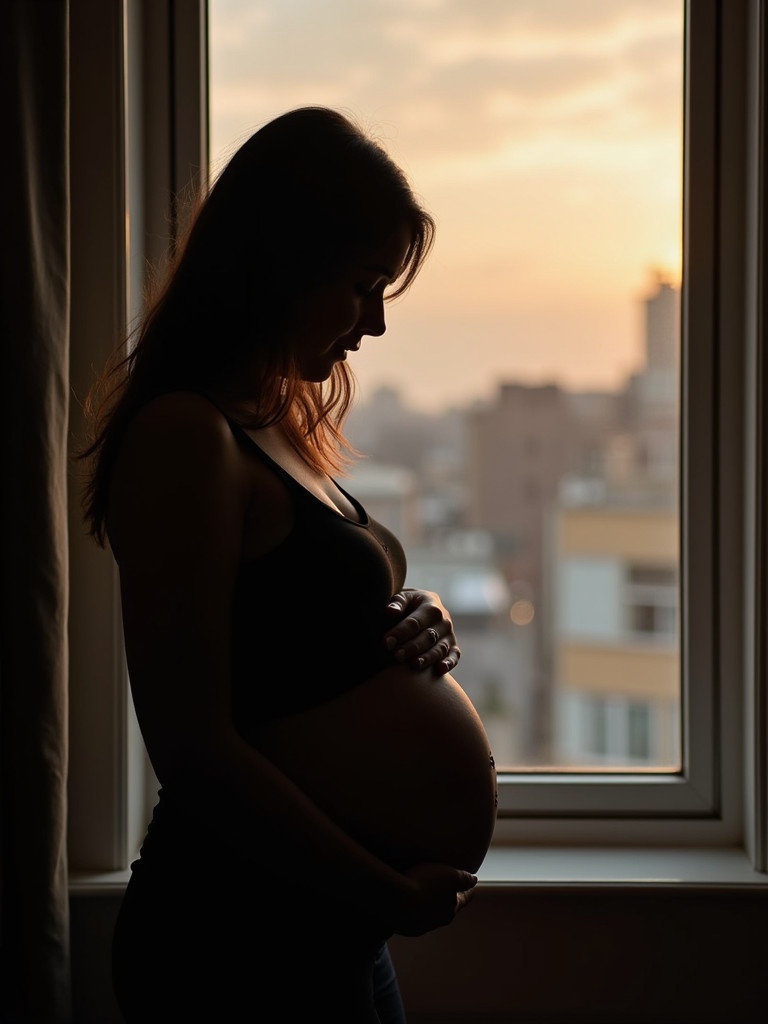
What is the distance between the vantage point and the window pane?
1581 mm

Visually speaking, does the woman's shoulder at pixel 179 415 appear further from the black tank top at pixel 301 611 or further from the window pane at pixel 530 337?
the window pane at pixel 530 337

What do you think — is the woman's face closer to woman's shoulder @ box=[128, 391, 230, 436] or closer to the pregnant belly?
woman's shoulder @ box=[128, 391, 230, 436]

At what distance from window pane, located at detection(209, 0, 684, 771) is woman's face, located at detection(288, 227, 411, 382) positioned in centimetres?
67

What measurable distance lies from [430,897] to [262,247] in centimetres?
60

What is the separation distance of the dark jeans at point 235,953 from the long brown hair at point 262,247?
0.36m

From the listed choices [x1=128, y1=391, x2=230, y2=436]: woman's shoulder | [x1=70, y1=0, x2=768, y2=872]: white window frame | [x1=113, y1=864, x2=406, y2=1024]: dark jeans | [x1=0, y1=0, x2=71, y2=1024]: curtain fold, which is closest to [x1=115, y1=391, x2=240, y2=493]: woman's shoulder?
[x1=128, y1=391, x2=230, y2=436]: woman's shoulder

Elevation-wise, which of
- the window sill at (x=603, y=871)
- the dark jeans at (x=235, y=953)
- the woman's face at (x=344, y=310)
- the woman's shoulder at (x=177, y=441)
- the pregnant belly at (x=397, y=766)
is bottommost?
the window sill at (x=603, y=871)

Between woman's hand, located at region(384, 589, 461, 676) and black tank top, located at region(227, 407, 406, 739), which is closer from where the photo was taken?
black tank top, located at region(227, 407, 406, 739)

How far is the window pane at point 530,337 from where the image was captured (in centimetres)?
158

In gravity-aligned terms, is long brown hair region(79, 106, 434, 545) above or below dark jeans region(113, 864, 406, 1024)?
above

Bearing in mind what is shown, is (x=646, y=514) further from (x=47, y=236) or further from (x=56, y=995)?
(x=56, y=995)

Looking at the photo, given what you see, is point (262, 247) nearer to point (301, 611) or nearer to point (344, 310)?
point (344, 310)

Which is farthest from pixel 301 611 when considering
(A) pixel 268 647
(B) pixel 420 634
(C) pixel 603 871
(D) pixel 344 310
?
(C) pixel 603 871

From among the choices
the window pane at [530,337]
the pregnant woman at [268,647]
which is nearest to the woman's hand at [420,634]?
the pregnant woman at [268,647]
